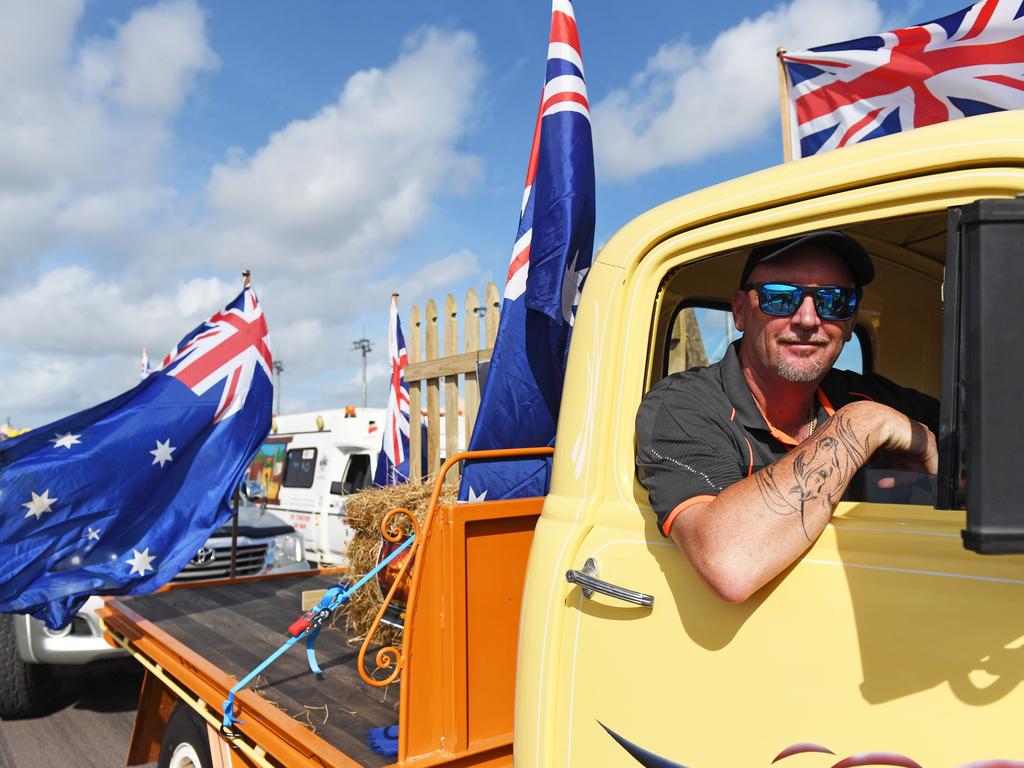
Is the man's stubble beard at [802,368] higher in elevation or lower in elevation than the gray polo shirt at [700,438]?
higher

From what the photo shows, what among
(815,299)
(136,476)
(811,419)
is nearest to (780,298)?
(815,299)

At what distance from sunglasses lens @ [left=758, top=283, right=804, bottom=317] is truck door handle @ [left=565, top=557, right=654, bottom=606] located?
651mm

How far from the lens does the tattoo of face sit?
133cm

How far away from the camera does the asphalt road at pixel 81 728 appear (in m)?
5.01

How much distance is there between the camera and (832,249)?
1633 millimetres

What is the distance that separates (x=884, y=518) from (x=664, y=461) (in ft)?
1.38

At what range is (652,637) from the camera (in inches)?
57.9

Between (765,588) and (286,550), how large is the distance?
6681mm

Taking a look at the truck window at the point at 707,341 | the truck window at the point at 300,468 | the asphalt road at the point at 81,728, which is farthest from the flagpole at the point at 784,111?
the truck window at the point at 300,468

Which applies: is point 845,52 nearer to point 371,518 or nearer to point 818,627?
point 371,518

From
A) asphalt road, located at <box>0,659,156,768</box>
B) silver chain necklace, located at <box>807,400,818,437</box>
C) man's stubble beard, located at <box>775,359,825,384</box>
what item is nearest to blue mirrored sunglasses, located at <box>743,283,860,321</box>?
man's stubble beard, located at <box>775,359,825,384</box>

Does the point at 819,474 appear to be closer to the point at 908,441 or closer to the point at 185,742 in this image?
the point at 908,441

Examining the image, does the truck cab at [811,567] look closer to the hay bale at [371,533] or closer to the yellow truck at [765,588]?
the yellow truck at [765,588]

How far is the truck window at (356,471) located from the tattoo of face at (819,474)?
389 inches
